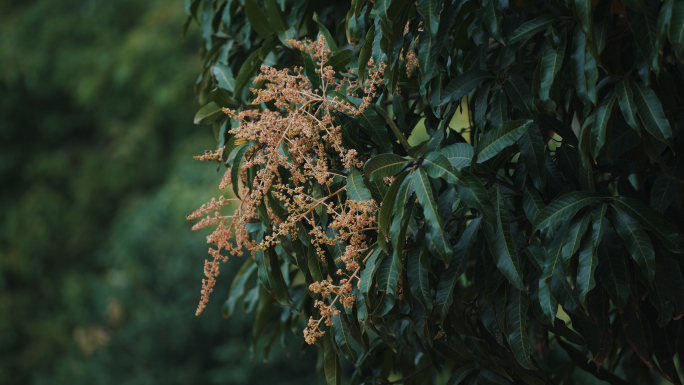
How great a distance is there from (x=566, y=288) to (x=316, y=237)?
0.42 meters

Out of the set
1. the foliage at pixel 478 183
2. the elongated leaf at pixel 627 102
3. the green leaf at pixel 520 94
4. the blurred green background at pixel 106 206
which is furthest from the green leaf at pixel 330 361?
the blurred green background at pixel 106 206

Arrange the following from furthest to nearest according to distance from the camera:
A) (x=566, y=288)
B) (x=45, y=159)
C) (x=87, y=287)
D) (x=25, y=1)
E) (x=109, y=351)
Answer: (x=25, y=1) < (x=45, y=159) < (x=87, y=287) < (x=109, y=351) < (x=566, y=288)

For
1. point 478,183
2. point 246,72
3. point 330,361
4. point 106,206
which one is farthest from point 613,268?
point 106,206

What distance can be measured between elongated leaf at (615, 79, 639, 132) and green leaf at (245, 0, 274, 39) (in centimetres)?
75

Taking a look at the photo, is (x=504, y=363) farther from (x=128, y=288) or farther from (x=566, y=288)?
(x=128, y=288)

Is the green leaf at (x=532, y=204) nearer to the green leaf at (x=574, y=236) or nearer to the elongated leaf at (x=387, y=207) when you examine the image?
the green leaf at (x=574, y=236)

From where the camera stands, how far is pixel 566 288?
112 centimetres

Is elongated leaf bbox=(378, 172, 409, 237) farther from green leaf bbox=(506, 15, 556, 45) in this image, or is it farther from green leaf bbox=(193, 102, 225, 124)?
green leaf bbox=(193, 102, 225, 124)

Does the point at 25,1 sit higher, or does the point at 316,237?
the point at 25,1

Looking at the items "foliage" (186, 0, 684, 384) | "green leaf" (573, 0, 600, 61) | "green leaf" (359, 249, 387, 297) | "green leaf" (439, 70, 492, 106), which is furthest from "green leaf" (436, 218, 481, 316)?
"green leaf" (573, 0, 600, 61)

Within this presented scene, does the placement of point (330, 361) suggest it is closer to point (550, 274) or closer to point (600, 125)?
point (550, 274)

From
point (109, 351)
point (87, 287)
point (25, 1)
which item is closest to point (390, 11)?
point (109, 351)

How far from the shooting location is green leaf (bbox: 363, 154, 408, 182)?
41.3 inches

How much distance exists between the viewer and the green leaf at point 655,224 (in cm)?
105
